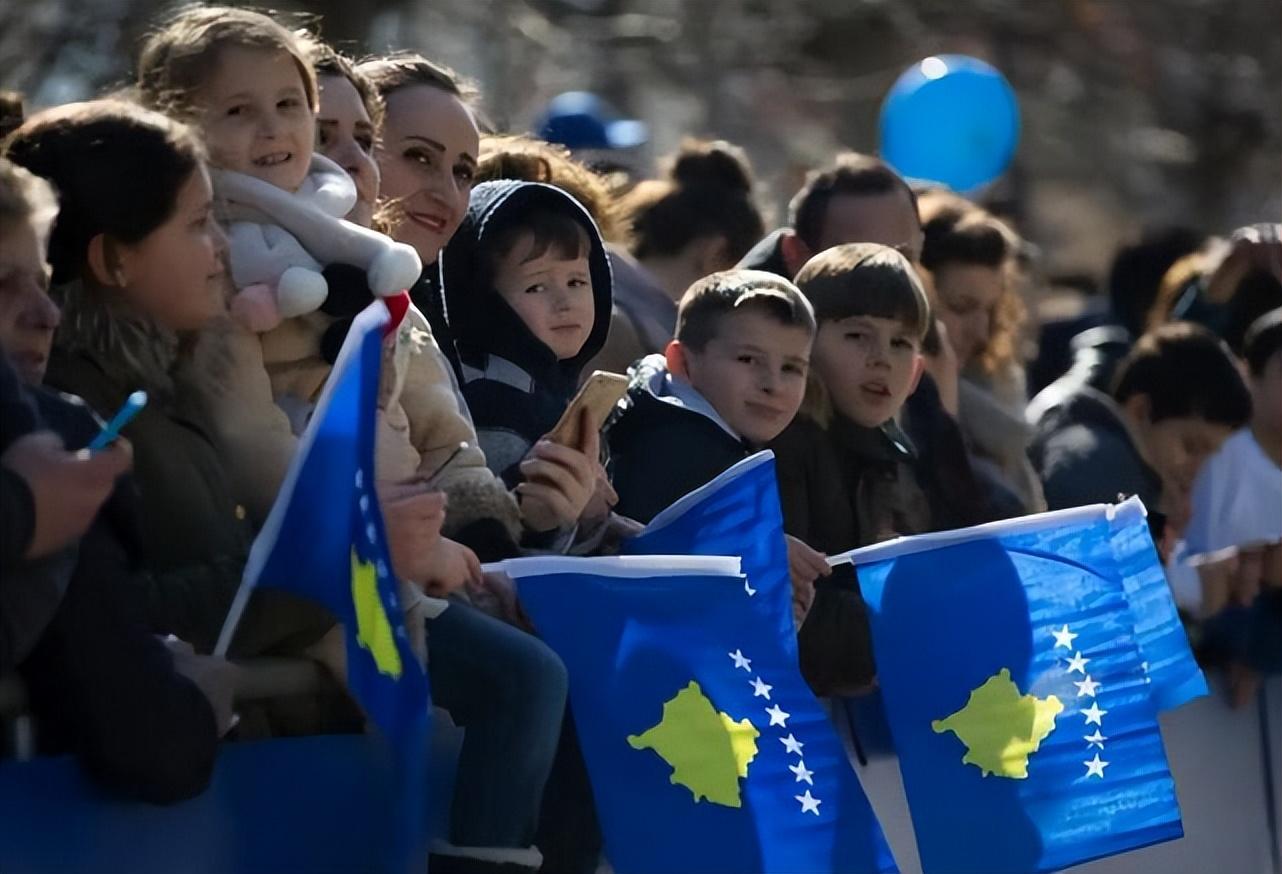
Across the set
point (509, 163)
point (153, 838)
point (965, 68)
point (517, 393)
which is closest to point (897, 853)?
point (517, 393)

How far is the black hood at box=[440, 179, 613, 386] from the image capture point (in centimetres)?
541

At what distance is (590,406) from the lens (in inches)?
192

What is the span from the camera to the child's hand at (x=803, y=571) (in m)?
5.46

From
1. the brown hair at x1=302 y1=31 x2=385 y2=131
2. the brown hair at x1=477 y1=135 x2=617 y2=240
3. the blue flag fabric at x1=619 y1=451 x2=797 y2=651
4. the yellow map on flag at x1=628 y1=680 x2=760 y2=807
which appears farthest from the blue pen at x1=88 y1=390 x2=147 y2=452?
the brown hair at x1=477 y1=135 x2=617 y2=240

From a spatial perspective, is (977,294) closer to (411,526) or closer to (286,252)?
(286,252)

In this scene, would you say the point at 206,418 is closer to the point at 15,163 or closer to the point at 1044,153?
the point at 15,163

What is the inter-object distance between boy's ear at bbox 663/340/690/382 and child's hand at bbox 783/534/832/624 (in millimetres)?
530

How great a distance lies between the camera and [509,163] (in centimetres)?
637

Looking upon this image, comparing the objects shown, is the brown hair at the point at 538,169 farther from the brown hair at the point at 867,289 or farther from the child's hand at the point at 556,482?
the child's hand at the point at 556,482

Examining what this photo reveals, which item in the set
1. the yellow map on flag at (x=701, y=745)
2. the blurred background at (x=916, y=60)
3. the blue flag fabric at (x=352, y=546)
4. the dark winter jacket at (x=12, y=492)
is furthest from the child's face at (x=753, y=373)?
the blurred background at (x=916, y=60)

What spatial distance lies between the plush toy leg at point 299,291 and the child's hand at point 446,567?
0.46 m

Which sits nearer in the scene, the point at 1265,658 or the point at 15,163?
the point at 15,163

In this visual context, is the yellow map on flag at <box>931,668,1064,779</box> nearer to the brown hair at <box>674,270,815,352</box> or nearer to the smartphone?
the brown hair at <box>674,270,815,352</box>

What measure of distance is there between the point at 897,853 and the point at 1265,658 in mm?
1699
